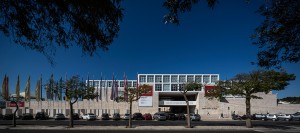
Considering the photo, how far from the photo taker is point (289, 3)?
725cm

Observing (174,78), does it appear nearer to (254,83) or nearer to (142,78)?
(142,78)

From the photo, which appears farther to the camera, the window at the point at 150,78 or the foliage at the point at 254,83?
the window at the point at 150,78

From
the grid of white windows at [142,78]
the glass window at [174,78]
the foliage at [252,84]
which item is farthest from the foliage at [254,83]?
the grid of white windows at [142,78]

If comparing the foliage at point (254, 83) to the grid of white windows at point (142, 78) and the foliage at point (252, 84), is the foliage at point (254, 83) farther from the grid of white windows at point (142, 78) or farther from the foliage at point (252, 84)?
the grid of white windows at point (142, 78)

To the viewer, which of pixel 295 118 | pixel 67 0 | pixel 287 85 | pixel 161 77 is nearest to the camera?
pixel 67 0

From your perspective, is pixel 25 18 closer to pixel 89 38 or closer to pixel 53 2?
pixel 53 2

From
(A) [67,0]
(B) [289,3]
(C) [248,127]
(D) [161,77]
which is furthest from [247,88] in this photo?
(D) [161,77]

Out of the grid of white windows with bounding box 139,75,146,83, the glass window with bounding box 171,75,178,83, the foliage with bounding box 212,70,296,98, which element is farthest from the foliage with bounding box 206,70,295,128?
the grid of white windows with bounding box 139,75,146,83

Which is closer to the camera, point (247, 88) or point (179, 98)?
point (247, 88)

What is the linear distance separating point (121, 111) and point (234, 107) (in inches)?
1270

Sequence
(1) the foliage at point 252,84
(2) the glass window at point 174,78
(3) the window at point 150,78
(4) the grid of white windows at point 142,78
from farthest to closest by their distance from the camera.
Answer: (4) the grid of white windows at point 142,78, (3) the window at point 150,78, (2) the glass window at point 174,78, (1) the foliage at point 252,84

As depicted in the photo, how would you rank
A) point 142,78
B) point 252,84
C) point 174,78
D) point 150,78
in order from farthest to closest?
1. point 142,78
2. point 150,78
3. point 174,78
4. point 252,84

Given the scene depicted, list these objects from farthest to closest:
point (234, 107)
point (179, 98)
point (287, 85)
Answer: point (179, 98), point (234, 107), point (287, 85)

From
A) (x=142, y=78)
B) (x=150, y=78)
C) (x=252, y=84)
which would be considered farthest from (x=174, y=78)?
(x=252, y=84)
